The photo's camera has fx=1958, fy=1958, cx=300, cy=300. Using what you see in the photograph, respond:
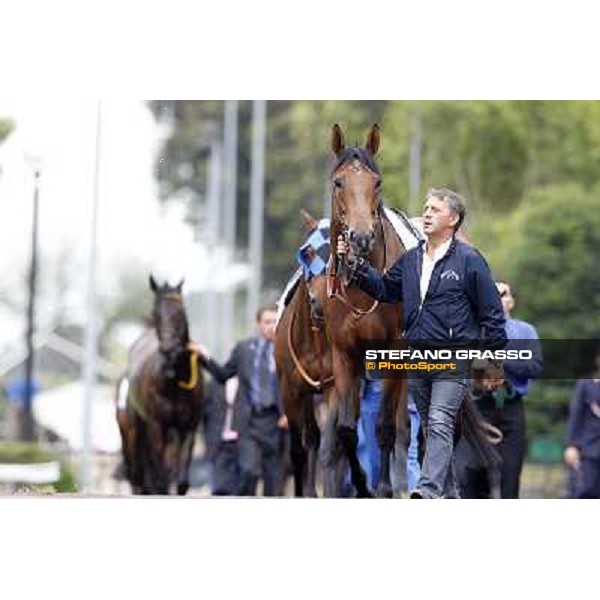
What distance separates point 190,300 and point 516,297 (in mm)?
3516

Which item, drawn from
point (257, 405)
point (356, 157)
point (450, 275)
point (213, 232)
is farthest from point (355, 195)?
point (213, 232)

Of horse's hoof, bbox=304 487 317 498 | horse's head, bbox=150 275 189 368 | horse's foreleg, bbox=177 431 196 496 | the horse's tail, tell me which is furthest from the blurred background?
horse's hoof, bbox=304 487 317 498

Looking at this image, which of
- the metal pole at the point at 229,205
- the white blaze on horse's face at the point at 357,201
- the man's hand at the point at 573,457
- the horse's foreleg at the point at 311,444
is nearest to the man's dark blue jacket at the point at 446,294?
the white blaze on horse's face at the point at 357,201

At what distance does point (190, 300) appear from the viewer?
16.9 meters

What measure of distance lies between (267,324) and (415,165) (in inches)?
161

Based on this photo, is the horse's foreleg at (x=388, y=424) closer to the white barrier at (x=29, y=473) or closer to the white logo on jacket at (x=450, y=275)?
the white logo on jacket at (x=450, y=275)

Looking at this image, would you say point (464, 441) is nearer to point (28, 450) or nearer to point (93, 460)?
point (28, 450)

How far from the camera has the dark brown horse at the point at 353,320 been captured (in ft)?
39.3

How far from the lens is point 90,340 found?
1825 centimetres

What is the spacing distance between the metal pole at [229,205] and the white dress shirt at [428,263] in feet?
29.1

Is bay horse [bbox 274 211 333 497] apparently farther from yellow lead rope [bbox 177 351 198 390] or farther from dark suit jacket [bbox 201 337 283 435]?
yellow lead rope [bbox 177 351 198 390]

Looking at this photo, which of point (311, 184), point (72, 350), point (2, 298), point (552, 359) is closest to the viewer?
point (552, 359)
